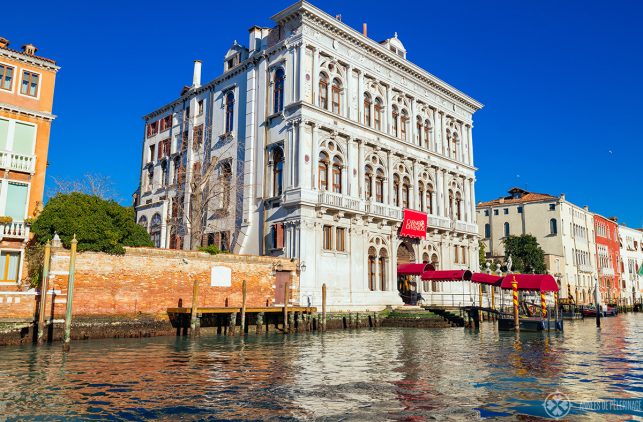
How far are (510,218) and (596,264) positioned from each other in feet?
45.9

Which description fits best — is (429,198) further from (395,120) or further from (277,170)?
(277,170)

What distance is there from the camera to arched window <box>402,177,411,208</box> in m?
34.1

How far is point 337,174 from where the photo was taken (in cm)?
2981

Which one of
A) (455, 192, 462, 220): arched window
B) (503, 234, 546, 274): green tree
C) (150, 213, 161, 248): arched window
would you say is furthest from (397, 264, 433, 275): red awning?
(503, 234, 546, 274): green tree

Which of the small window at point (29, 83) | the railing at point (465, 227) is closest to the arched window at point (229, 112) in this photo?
the small window at point (29, 83)

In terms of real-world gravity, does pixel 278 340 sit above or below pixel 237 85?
below

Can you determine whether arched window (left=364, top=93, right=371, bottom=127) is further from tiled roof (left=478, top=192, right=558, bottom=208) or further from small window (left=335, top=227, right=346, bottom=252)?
tiled roof (left=478, top=192, right=558, bottom=208)

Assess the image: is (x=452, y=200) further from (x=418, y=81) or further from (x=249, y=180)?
(x=249, y=180)

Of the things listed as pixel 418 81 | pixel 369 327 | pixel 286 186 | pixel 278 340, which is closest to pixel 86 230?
pixel 278 340

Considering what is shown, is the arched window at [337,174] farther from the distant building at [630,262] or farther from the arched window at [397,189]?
the distant building at [630,262]

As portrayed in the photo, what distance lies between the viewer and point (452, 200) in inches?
1500

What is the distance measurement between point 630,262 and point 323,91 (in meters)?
59.4

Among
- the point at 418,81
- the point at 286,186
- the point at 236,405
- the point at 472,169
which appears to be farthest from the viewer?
the point at 472,169

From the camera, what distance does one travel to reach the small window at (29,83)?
21.8 metres
